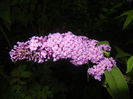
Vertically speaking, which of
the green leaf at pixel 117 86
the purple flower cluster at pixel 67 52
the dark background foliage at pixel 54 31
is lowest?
the green leaf at pixel 117 86

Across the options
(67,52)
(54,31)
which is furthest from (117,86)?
(54,31)

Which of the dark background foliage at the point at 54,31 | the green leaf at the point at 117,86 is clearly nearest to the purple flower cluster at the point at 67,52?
the green leaf at the point at 117,86

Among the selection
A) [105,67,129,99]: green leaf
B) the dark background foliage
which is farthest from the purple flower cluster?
the dark background foliage

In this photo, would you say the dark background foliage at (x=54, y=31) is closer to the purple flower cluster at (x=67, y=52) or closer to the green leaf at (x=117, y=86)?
the purple flower cluster at (x=67, y=52)

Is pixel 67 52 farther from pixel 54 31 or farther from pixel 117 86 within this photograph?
pixel 54 31

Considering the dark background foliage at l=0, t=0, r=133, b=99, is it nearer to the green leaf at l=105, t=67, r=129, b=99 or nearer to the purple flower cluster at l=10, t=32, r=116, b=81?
the purple flower cluster at l=10, t=32, r=116, b=81

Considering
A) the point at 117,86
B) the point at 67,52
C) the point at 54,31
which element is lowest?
the point at 117,86
